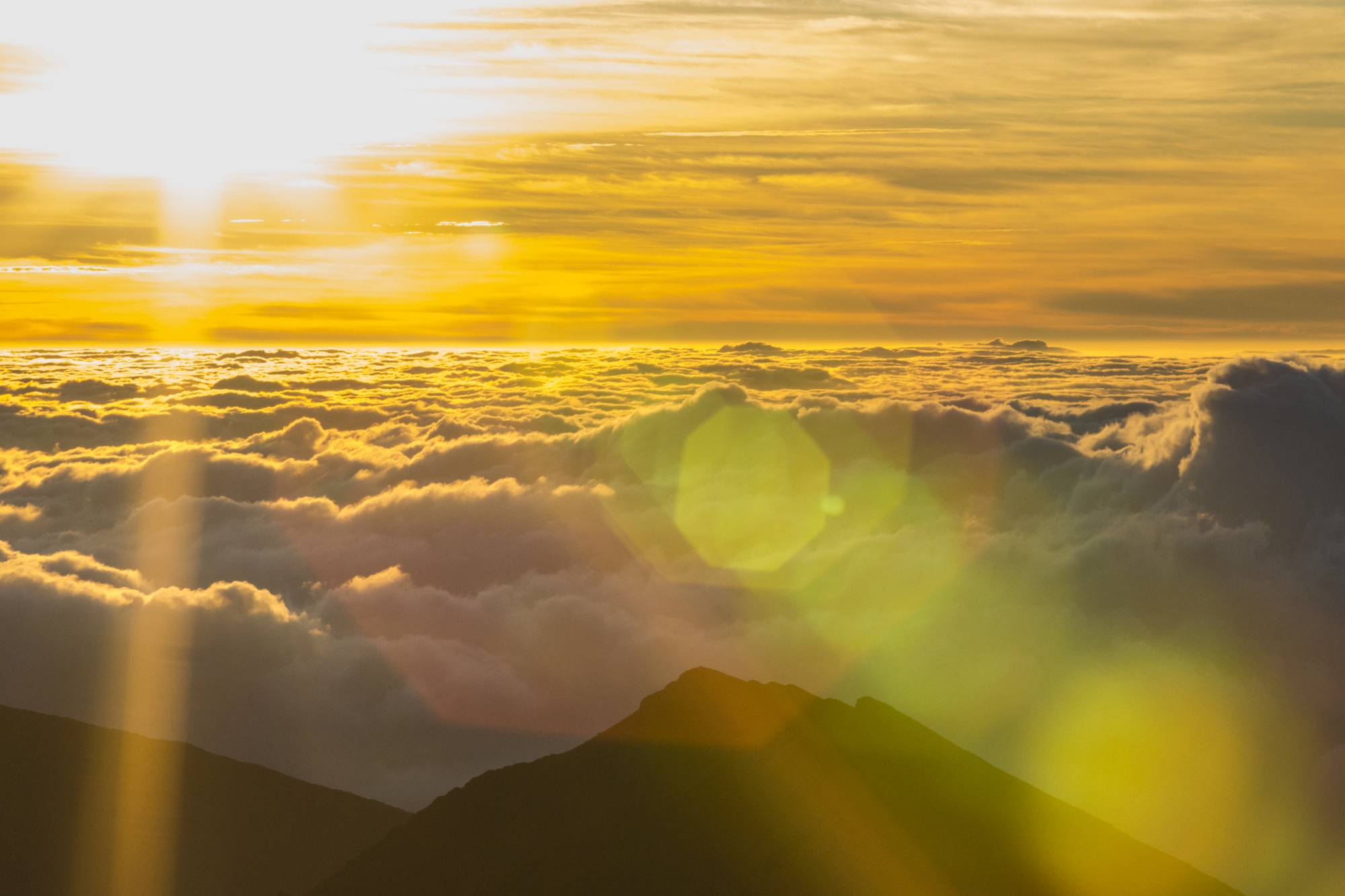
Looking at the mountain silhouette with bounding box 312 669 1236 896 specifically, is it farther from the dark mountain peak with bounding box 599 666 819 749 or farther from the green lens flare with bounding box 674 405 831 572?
the green lens flare with bounding box 674 405 831 572

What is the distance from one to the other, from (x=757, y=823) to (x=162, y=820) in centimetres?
5119

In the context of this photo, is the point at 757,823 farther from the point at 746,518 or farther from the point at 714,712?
the point at 746,518

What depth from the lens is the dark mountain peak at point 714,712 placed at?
30062 millimetres

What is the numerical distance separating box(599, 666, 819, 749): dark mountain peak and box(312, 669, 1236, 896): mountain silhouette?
0.18 ft

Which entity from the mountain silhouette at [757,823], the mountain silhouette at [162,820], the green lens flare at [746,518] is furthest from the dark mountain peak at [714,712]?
the green lens flare at [746,518]

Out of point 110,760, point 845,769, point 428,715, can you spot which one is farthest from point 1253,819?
point 110,760

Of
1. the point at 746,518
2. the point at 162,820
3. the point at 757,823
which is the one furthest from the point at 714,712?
the point at 746,518

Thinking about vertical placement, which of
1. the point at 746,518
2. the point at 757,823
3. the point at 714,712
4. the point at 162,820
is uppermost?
the point at 714,712

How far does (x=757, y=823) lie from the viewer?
84.3ft

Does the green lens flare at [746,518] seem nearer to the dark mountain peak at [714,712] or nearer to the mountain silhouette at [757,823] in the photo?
the dark mountain peak at [714,712]

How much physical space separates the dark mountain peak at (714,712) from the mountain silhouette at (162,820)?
126ft

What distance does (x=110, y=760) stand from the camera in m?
65.4

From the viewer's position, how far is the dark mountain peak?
98.6ft

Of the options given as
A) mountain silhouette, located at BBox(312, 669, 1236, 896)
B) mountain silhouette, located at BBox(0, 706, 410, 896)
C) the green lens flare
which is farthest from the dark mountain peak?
the green lens flare
